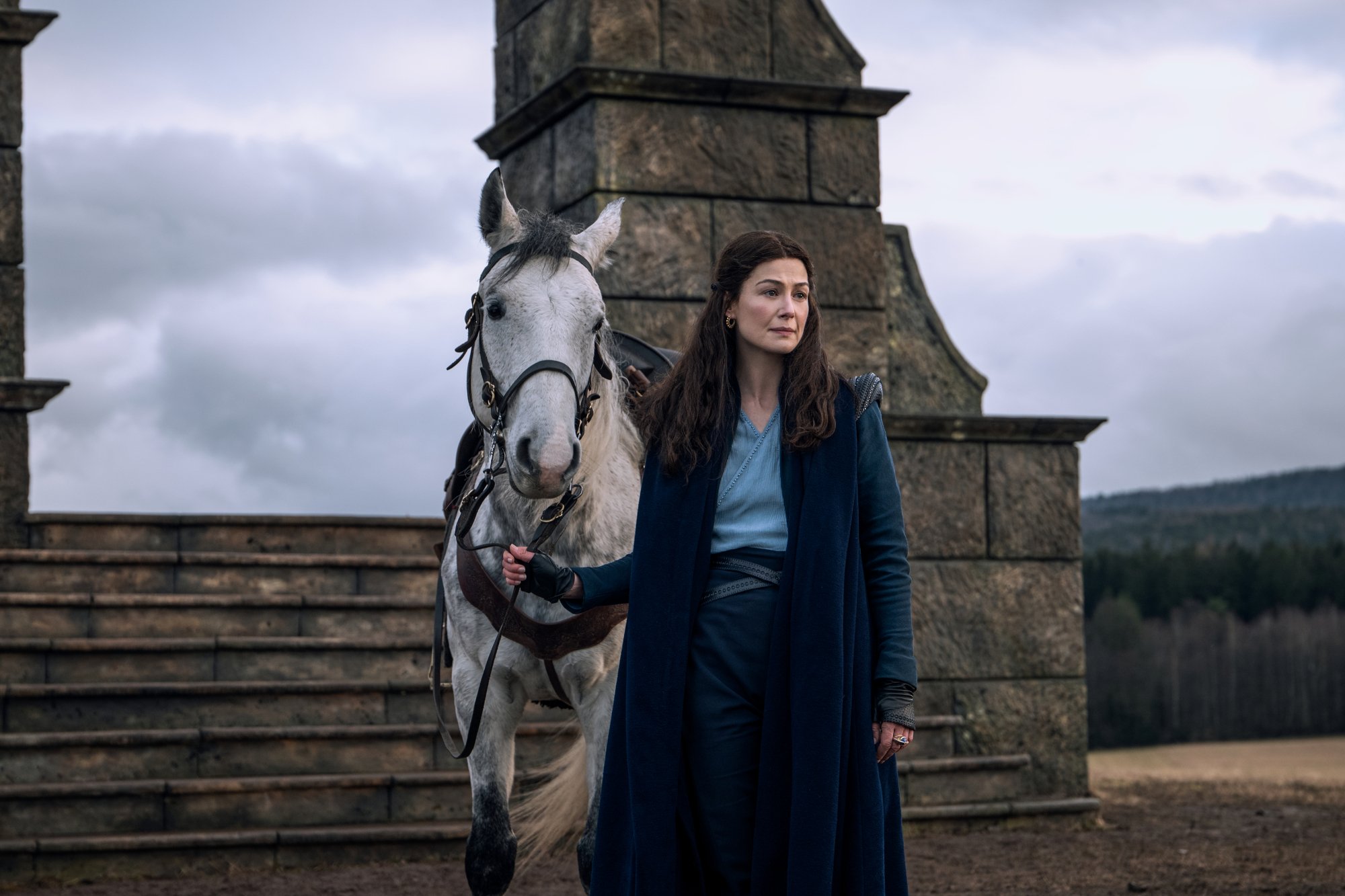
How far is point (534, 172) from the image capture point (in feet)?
25.5

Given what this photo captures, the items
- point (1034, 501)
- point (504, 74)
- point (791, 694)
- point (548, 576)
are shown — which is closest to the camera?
point (791, 694)

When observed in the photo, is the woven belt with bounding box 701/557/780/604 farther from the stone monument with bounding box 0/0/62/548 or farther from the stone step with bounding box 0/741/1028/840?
A: the stone monument with bounding box 0/0/62/548

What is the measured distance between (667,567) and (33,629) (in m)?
5.02

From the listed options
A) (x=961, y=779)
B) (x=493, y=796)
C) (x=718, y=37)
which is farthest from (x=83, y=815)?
(x=718, y=37)

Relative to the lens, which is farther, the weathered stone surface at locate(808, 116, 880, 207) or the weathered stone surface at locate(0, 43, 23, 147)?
the weathered stone surface at locate(0, 43, 23, 147)

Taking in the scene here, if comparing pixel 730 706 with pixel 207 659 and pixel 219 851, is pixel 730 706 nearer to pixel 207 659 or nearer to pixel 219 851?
pixel 219 851

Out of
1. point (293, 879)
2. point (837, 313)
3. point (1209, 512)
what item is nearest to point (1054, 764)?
point (837, 313)

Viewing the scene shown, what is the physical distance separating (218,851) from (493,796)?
2601 millimetres

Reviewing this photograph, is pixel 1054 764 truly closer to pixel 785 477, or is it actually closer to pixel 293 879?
pixel 293 879

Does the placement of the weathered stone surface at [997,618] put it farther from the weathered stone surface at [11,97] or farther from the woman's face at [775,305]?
the weathered stone surface at [11,97]

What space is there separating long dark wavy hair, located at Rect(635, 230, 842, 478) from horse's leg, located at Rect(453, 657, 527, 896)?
3.96 feet

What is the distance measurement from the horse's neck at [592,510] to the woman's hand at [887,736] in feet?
3.93

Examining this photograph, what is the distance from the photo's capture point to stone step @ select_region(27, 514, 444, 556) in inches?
308

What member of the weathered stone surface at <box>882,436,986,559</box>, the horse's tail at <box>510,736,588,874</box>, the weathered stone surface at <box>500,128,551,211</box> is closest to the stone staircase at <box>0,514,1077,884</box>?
the horse's tail at <box>510,736,588,874</box>
